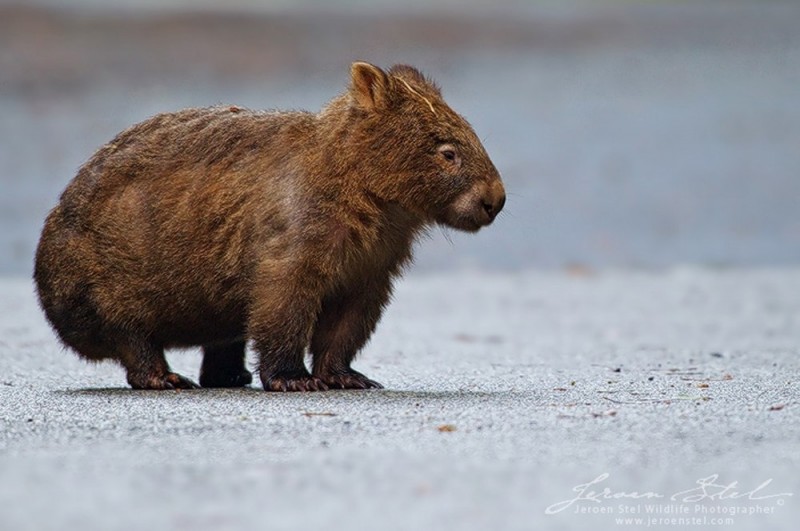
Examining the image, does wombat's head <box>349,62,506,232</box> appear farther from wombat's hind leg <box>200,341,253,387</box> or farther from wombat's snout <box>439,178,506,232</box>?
wombat's hind leg <box>200,341,253,387</box>

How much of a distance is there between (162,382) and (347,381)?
107cm

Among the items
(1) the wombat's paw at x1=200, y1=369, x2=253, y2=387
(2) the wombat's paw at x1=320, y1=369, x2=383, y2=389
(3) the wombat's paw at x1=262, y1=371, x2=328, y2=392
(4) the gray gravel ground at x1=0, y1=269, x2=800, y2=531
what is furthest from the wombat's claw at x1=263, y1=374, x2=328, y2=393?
(1) the wombat's paw at x1=200, y1=369, x2=253, y2=387

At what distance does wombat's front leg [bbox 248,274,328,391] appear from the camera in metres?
8.37

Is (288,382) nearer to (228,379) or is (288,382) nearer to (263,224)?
(263,224)

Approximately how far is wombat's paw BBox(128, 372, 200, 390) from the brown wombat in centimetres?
1

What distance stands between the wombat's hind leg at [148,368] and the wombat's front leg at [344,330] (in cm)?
81

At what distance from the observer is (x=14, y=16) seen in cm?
3103

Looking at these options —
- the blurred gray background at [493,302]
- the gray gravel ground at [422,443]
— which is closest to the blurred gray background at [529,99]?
the blurred gray background at [493,302]

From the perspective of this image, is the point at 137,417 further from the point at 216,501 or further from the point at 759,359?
the point at 759,359

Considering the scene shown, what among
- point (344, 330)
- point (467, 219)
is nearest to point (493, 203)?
point (467, 219)

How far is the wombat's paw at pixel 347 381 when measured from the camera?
877 centimetres

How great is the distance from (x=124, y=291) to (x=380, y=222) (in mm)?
1522

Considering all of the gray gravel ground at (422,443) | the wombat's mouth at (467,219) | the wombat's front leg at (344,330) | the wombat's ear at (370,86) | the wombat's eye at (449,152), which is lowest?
the gray gravel ground at (422,443)

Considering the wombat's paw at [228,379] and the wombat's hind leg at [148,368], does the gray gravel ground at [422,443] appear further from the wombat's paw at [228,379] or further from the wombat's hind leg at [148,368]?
the wombat's paw at [228,379]
